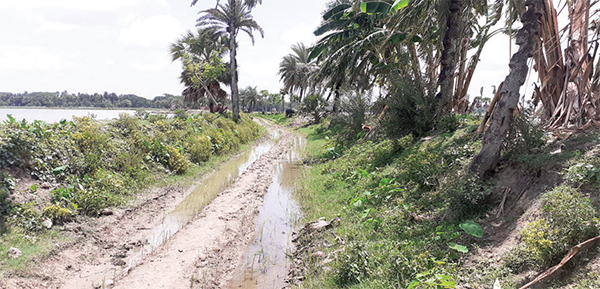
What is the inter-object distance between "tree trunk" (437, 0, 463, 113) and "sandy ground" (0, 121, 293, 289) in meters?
6.86

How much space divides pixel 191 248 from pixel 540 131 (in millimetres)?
6536

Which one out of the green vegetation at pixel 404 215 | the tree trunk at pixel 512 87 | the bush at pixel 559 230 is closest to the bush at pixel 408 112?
the green vegetation at pixel 404 215

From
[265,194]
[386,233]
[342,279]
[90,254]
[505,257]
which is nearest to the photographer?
[505,257]

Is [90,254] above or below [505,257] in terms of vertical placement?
below

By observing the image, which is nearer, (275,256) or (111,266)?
(111,266)

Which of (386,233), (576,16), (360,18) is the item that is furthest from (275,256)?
(360,18)

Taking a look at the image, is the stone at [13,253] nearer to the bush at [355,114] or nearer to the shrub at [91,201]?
the shrub at [91,201]

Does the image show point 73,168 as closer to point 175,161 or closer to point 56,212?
point 56,212

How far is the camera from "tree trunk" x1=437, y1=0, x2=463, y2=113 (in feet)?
31.4

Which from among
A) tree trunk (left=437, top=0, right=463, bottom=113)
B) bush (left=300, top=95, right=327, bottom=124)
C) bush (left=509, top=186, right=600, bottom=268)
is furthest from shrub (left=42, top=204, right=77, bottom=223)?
bush (left=300, top=95, right=327, bottom=124)

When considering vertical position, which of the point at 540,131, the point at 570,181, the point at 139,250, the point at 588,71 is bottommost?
the point at 139,250

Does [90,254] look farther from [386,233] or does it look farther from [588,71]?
[588,71]

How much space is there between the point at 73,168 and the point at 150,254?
3.70 m

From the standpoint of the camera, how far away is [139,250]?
5922mm
